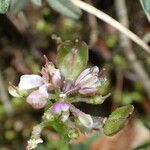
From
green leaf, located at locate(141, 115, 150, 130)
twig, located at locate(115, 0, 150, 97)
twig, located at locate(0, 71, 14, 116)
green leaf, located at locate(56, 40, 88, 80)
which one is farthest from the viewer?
twig, located at locate(0, 71, 14, 116)

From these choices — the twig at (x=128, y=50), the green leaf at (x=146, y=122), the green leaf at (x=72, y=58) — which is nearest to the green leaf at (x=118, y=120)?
the green leaf at (x=72, y=58)

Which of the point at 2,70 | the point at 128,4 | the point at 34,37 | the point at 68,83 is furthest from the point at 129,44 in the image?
the point at 68,83

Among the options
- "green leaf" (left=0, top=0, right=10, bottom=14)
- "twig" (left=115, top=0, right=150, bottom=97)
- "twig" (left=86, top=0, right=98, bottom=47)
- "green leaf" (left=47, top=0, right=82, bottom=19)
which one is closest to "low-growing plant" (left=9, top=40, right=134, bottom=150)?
"green leaf" (left=0, top=0, right=10, bottom=14)

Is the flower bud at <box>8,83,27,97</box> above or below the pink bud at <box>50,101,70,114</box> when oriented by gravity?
below

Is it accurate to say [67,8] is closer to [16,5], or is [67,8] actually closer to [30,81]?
[16,5]

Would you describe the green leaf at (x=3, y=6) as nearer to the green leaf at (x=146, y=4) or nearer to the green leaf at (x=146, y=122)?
the green leaf at (x=146, y=4)

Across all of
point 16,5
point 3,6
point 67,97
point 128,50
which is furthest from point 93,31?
point 67,97

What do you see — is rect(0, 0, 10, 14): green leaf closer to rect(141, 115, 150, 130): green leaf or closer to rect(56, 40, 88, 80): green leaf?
rect(56, 40, 88, 80): green leaf
